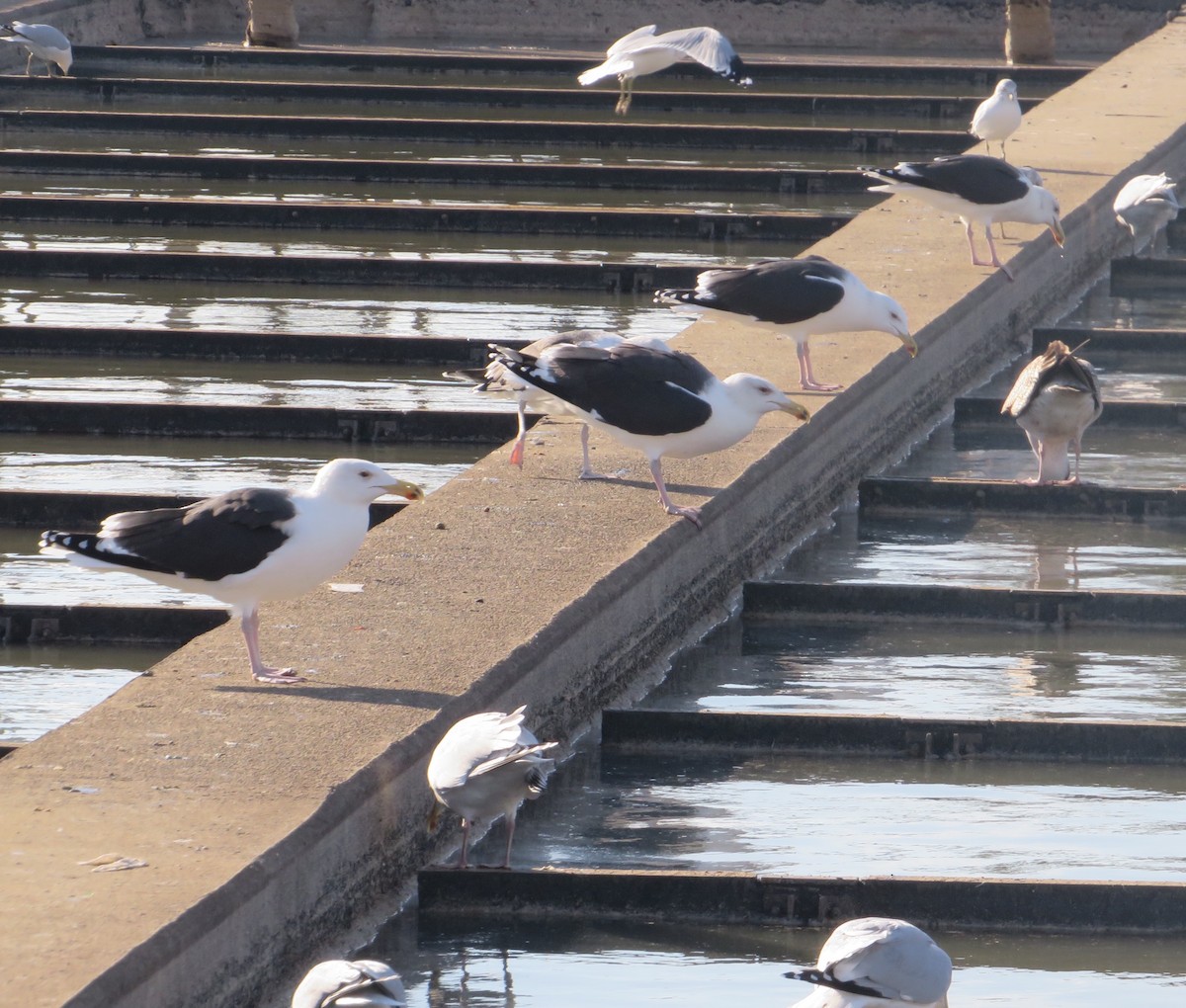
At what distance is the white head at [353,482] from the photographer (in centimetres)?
563

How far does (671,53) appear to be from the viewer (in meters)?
14.8

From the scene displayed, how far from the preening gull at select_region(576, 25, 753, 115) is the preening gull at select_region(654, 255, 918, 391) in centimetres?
412

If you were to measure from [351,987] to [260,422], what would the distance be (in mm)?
6538

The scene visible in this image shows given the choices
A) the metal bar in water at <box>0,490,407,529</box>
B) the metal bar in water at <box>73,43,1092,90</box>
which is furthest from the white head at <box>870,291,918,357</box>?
the metal bar in water at <box>73,43,1092,90</box>

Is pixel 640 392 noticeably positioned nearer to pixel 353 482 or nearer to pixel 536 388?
pixel 536 388

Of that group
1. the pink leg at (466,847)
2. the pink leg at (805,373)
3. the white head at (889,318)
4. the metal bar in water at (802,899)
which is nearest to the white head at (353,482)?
the pink leg at (466,847)

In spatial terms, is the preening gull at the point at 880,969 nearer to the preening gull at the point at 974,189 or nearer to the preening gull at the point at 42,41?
the preening gull at the point at 974,189

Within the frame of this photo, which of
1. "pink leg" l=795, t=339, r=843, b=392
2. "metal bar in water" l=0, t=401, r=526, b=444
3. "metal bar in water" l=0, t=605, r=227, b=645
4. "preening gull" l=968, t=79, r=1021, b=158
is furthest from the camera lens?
"preening gull" l=968, t=79, r=1021, b=158

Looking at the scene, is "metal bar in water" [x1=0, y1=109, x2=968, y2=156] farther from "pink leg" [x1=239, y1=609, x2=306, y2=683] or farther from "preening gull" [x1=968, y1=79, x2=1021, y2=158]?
"pink leg" [x1=239, y1=609, x2=306, y2=683]

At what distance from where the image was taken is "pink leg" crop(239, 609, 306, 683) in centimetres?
570

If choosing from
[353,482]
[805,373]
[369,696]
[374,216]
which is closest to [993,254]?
[805,373]

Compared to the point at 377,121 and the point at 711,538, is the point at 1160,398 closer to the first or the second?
the point at 711,538

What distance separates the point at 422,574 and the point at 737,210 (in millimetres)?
9553

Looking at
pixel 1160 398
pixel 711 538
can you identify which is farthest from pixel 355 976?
pixel 1160 398
